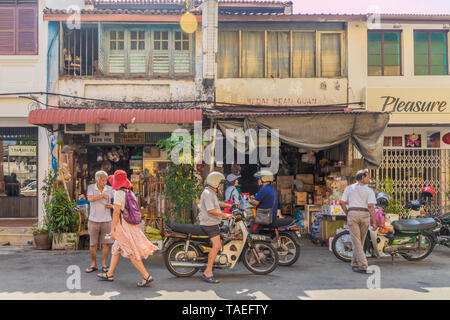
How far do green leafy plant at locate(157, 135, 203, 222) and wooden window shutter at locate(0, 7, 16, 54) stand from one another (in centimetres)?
535

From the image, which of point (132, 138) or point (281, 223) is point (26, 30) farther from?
point (281, 223)

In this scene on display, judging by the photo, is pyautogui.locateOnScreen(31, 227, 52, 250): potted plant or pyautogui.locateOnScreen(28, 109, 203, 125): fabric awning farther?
pyautogui.locateOnScreen(31, 227, 52, 250): potted plant

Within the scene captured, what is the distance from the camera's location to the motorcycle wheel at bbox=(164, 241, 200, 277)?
24.1ft

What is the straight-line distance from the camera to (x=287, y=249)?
8430 millimetres

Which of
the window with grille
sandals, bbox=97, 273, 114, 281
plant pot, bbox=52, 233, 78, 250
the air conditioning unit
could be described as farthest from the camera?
the window with grille

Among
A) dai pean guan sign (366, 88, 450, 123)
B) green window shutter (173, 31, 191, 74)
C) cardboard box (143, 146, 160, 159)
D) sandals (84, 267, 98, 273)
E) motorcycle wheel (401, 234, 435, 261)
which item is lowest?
sandals (84, 267, 98, 273)

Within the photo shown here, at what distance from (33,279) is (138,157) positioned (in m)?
5.50

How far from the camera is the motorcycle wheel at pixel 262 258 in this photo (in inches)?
298

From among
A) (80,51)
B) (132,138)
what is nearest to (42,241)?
(132,138)

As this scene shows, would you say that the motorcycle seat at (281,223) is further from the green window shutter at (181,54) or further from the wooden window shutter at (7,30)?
the wooden window shutter at (7,30)

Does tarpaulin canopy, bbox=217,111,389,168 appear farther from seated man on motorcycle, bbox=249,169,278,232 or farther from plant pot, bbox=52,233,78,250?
plant pot, bbox=52,233,78,250

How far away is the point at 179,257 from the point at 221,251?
75cm

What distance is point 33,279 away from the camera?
24.1 feet

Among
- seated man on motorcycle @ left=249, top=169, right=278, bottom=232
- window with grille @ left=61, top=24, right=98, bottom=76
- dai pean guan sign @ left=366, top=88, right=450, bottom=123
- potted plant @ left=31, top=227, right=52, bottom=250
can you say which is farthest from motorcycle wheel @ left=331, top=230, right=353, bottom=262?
window with grille @ left=61, top=24, right=98, bottom=76
